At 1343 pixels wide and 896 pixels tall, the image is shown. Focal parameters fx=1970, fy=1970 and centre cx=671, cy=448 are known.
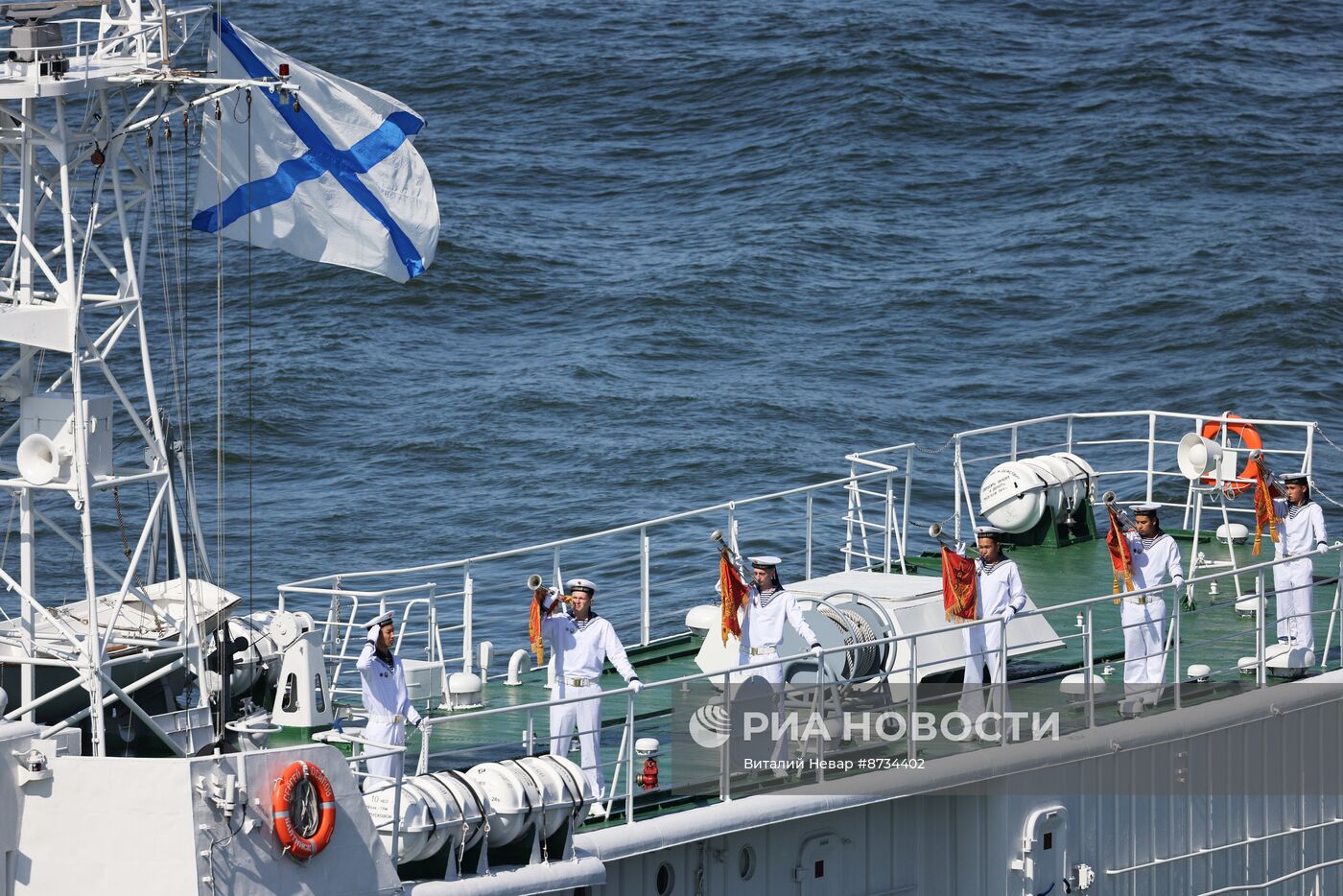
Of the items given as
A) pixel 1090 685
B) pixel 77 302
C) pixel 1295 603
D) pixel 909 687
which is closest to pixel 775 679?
pixel 909 687

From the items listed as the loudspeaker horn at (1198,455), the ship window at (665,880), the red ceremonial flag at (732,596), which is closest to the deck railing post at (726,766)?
the ship window at (665,880)

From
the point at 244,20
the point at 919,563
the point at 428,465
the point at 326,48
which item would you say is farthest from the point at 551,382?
the point at 244,20

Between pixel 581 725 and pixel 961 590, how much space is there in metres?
3.30

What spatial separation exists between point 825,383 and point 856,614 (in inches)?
769

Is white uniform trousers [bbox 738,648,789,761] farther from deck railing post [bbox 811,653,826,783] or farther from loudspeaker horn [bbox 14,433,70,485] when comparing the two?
loudspeaker horn [bbox 14,433,70,485]

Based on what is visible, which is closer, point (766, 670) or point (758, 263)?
point (766, 670)

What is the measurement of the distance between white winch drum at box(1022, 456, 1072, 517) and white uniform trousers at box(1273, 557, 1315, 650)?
3.24 m

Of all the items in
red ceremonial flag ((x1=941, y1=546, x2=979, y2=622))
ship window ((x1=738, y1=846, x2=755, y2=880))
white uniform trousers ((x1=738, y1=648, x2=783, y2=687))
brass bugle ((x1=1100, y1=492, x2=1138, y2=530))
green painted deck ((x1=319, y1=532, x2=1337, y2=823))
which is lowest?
ship window ((x1=738, y1=846, x2=755, y2=880))

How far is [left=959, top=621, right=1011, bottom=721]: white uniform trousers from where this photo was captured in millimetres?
14414

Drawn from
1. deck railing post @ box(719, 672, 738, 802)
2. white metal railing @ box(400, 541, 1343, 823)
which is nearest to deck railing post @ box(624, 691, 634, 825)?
white metal railing @ box(400, 541, 1343, 823)

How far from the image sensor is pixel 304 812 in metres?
11.0

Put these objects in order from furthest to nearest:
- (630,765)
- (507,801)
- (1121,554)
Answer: (1121,554) < (630,765) < (507,801)

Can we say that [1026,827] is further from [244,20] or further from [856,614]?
[244,20]

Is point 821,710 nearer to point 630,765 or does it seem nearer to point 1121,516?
point 630,765
